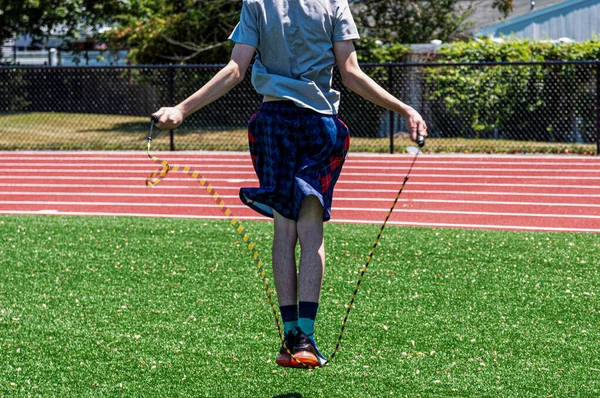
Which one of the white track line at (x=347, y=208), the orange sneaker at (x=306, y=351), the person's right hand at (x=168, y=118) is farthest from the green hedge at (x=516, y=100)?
the person's right hand at (x=168, y=118)

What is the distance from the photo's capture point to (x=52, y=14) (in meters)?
25.9

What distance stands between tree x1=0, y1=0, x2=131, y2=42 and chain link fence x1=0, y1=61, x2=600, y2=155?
6.88 meters

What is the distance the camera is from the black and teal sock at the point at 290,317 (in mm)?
3867

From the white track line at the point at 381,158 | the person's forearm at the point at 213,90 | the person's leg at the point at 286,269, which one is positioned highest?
the person's forearm at the point at 213,90

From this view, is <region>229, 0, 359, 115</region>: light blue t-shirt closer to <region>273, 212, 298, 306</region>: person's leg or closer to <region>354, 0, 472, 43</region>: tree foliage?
<region>273, 212, 298, 306</region>: person's leg

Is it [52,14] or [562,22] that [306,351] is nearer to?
[562,22]

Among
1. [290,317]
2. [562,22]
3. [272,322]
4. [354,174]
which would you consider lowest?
[354,174]

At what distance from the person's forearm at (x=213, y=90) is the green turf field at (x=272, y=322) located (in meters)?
1.36

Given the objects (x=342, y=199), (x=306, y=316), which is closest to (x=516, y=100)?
(x=342, y=199)

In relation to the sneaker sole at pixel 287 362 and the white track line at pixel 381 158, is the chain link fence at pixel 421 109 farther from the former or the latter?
the sneaker sole at pixel 287 362

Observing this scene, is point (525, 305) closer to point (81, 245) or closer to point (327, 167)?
point (327, 167)

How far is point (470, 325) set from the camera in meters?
5.22

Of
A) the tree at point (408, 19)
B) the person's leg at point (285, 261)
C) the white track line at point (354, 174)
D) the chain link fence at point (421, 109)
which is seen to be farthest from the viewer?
the tree at point (408, 19)

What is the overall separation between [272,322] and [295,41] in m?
2.07
